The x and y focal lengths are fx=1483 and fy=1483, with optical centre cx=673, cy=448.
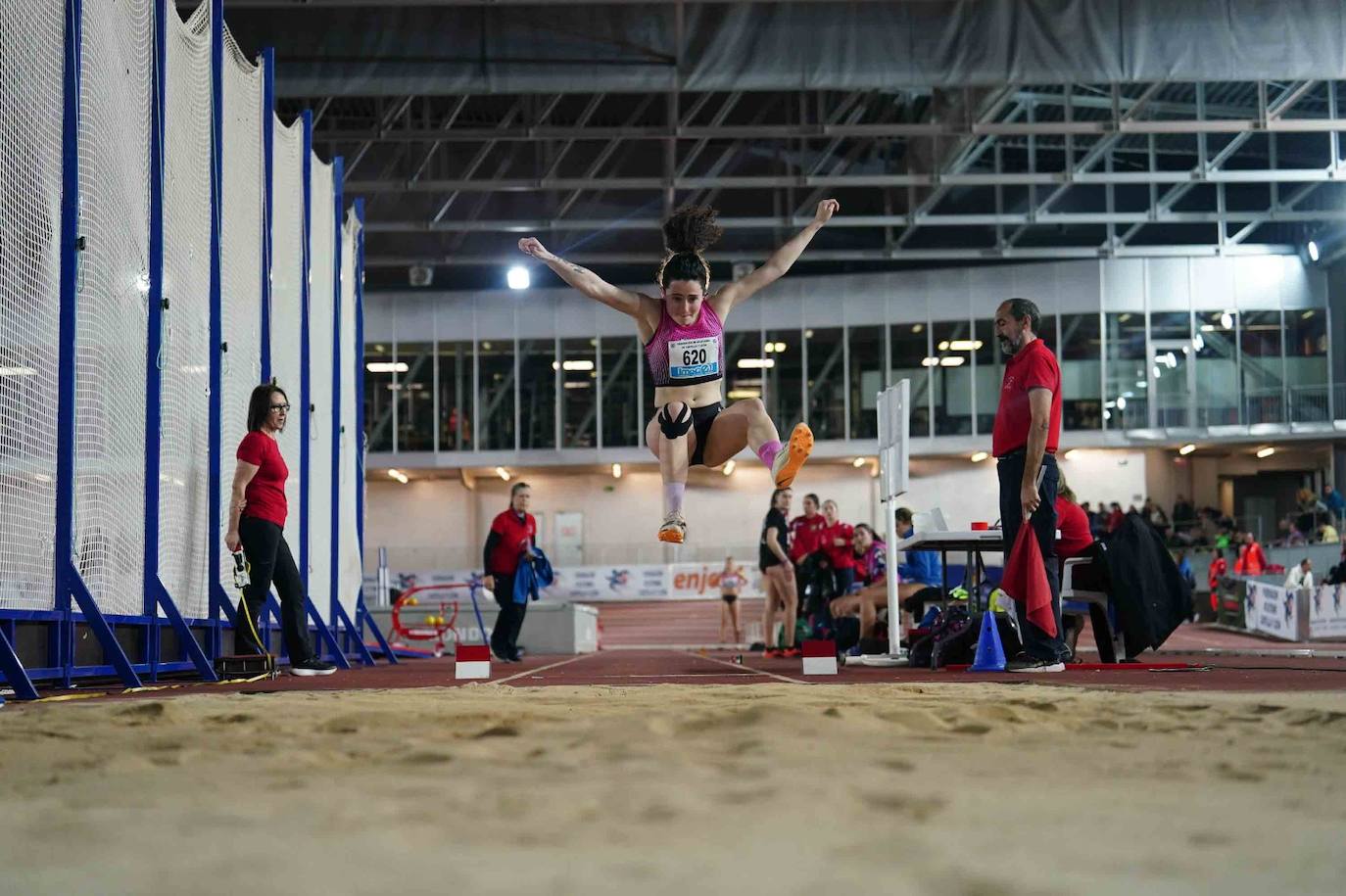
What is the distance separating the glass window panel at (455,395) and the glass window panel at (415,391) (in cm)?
30

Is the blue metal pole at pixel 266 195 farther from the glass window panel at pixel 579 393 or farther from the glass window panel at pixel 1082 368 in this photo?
the glass window panel at pixel 1082 368

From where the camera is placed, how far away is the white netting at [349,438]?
1497 centimetres

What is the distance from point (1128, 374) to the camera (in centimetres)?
4081

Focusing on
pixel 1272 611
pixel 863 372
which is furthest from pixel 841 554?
pixel 863 372

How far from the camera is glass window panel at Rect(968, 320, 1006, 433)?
1630 inches

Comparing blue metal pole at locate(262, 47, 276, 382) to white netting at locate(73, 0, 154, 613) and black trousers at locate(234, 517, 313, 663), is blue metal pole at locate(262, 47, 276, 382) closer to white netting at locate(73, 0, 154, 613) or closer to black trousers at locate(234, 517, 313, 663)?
black trousers at locate(234, 517, 313, 663)

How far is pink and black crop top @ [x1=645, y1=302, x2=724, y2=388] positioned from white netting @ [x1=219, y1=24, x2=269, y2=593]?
Answer: 4.55m

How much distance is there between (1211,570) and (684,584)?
13894mm

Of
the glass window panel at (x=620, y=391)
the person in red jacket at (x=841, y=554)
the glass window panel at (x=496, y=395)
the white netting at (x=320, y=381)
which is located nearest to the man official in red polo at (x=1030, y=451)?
the person in red jacket at (x=841, y=554)

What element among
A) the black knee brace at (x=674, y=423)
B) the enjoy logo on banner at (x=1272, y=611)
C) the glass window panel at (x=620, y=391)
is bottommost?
the enjoy logo on banner at (x=1272, y=611)

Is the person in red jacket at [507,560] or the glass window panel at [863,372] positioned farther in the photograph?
the glass window panel at [863,372]

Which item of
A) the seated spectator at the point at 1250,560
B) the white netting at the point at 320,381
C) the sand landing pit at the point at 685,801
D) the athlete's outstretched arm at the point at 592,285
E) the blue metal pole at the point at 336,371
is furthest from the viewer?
the seated spectator at the point at 1250,560

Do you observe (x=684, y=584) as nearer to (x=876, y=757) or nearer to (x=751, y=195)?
(x=751, y=195)

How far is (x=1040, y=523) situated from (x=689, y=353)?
2230 mm
